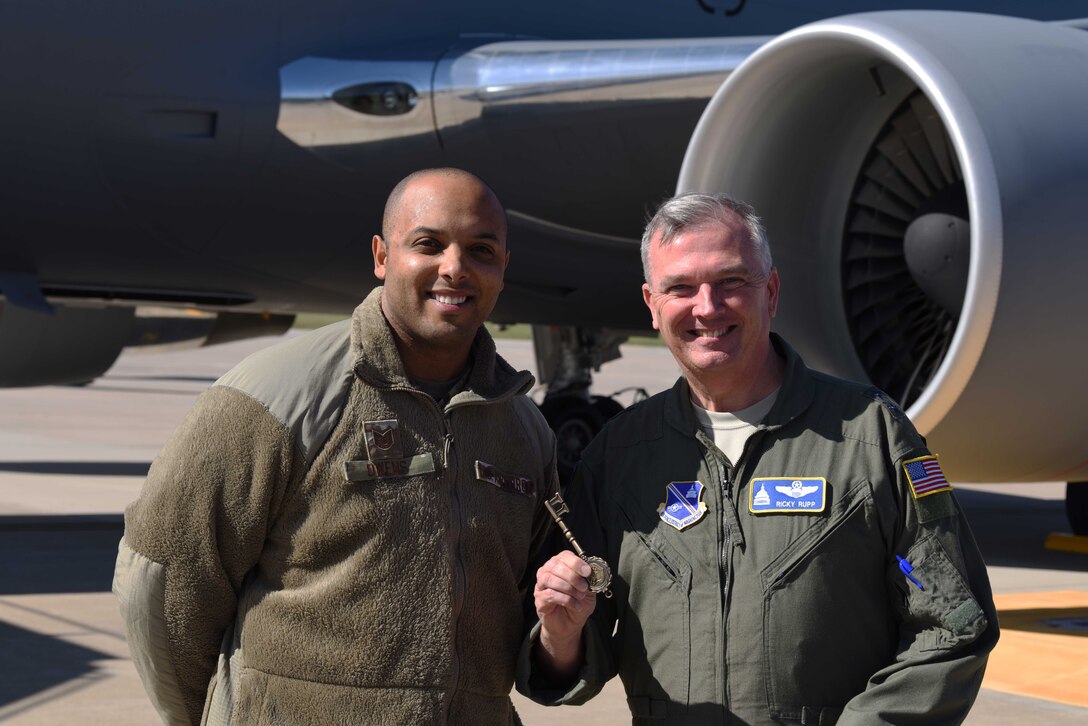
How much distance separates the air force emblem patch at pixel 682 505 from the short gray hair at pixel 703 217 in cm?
33

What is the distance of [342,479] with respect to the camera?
218 cm

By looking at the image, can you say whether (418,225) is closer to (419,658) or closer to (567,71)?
(419,658)

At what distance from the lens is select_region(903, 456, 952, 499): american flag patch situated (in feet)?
7.06

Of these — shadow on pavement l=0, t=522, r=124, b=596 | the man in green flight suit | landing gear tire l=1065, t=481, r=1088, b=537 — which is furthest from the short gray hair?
landing gear tire l=1065, t=481, r=1088, b=537

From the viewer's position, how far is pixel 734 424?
7.46 feet

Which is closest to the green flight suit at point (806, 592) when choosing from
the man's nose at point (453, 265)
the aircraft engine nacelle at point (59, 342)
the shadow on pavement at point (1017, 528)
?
the man's nose at point (453, 265)

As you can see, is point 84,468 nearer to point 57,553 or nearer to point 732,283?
point 57,553

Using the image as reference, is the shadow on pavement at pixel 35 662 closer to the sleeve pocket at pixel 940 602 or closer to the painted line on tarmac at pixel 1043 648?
the painted line on tarmac at pixel 1043 648

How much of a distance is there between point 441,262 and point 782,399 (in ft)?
1.72

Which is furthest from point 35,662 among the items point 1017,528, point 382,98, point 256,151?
point 1017,528

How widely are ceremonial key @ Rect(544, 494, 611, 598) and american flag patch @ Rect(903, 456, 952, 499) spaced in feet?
1.44

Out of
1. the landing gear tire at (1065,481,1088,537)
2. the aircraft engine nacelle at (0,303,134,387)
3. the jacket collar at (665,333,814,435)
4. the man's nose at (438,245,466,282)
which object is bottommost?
the landing gear tire at (1065,481,1088,537)

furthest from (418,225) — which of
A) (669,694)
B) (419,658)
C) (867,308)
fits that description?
(867,308)

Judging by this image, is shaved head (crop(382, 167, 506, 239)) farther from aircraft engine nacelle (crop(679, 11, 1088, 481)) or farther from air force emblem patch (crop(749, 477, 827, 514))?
aircraft engine nacelle (crop(679, 11, 1088, 481))
